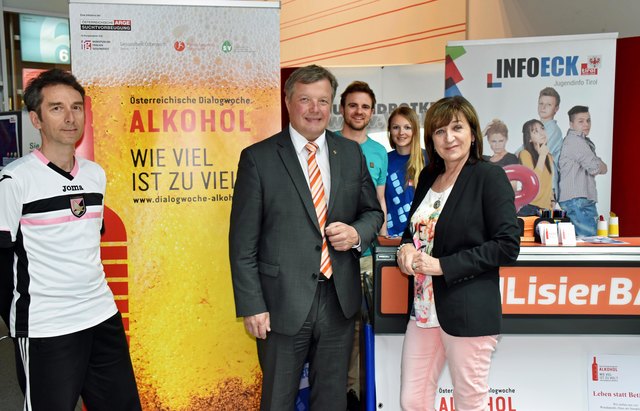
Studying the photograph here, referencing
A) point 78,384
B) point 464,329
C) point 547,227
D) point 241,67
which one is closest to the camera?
point 464,329

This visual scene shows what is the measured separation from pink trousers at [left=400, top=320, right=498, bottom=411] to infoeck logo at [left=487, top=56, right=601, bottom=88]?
2661mm

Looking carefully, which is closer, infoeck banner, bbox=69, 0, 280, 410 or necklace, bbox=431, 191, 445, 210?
necklace, bbox=431, 191, 445, 210

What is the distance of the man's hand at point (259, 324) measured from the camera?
6.73 feet

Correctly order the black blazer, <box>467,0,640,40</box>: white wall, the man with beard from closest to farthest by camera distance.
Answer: the black blazer < the man with beard < <box>467,0,640,40</box>: white wall

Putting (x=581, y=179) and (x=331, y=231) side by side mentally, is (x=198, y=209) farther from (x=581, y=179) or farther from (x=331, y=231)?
(x=581, y=179)

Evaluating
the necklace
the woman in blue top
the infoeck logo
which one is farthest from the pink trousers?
the infoeck logo

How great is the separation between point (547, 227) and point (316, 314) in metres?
1.14

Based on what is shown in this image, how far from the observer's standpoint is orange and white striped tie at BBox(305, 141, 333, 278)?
2094 mm

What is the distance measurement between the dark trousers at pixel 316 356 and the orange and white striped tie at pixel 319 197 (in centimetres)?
8

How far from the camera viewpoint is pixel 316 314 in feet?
6.89

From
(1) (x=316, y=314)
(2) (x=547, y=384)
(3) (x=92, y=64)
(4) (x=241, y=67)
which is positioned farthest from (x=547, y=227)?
(3) (x=92, y=64)

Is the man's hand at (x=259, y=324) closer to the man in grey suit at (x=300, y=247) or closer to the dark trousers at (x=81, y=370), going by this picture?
the man in grey suit at (x=300, y=247)

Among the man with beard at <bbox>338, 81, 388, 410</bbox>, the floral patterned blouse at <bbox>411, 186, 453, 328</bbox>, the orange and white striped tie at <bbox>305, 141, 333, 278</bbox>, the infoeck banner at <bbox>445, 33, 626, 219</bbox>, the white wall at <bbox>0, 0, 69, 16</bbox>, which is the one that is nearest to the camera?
the floral patterned blouse at <bbox>411, 186, 453, 328</bbox>

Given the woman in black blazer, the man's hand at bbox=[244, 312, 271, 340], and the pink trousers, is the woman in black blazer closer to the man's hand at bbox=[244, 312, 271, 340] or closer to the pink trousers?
the pink trousers
